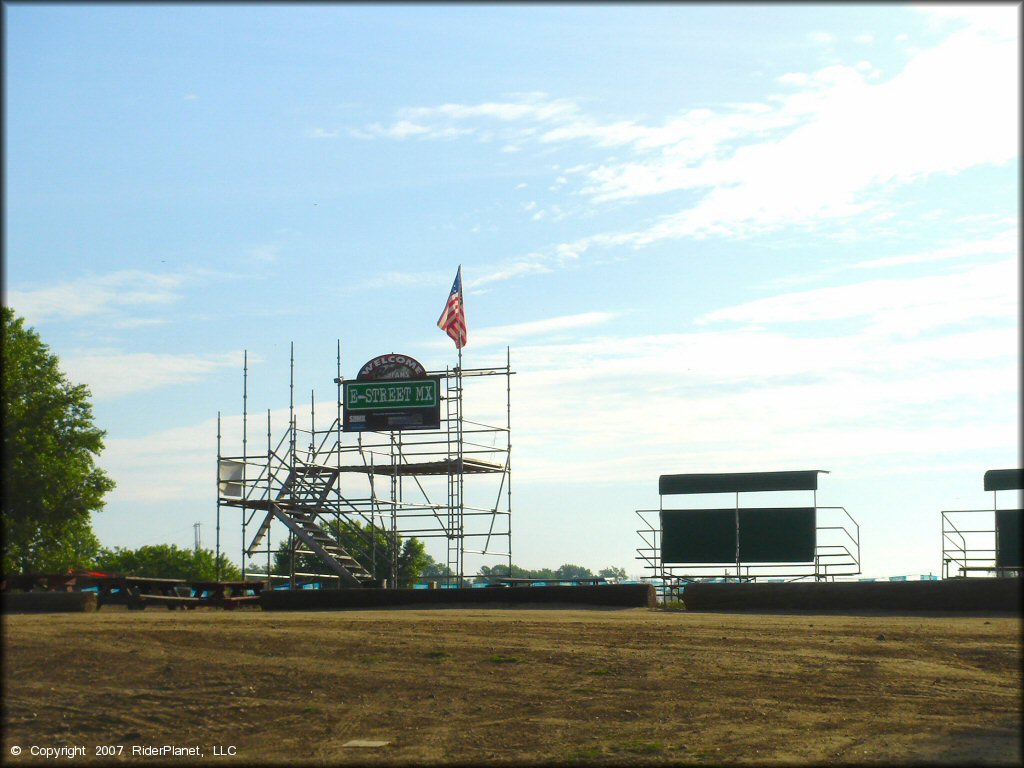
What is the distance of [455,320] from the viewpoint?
136 feet

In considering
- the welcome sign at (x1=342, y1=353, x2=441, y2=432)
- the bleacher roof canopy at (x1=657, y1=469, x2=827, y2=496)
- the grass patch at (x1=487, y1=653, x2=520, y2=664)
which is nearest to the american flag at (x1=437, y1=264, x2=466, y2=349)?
the welcome sign at (x1=342, y1=353, x2=441, y2=432)

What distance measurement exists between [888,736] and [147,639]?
Result: 1119 centimetres

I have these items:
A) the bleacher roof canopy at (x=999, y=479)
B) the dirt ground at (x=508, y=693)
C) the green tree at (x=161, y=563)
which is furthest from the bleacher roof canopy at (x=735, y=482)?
the green tree at (x=161, y=563)

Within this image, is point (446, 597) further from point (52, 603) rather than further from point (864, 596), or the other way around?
point (864, 596)

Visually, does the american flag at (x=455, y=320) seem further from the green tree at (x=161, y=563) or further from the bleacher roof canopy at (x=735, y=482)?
the green tree at (x=161, y=563)

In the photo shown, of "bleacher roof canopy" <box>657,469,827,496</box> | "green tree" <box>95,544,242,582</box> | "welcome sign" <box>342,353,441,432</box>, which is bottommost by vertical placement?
"green tree" <box>95,544,242,582</box>

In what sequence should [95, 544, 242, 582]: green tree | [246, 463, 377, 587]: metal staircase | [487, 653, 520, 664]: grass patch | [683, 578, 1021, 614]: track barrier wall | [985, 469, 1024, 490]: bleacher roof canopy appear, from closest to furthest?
[487, 653, 520, 664]: grass patch < [683, 578, 1021, 614]: track barrier wall < [985, 469, 1024, 490]: bleacher roof canopy < [246, 463, 377, 587]: metal staircase < [95, 544, 242, 582]: green tree

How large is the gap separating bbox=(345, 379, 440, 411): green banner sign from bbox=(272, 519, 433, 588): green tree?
13.4 feet

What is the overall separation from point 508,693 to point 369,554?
59.7 metres

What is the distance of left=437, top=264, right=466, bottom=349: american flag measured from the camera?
41.4 m

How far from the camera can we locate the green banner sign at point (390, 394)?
40.8 metres

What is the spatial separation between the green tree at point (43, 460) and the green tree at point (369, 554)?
30.1 ft

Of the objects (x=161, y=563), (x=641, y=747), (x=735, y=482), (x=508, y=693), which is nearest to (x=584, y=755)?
(x=641, y=747)

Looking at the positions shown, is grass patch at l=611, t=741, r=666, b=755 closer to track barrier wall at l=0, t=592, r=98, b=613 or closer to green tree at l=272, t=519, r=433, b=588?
track barrier wall at l=0, t=592, r=98, b=613
